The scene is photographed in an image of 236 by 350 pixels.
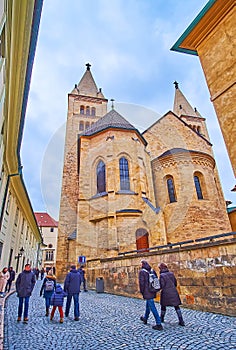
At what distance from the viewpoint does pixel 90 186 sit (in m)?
20.3

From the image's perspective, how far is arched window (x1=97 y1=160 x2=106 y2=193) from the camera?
19.7 metres

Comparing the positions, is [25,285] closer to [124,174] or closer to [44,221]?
[124,174]

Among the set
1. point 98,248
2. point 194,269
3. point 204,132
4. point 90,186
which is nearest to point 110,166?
point 90,186

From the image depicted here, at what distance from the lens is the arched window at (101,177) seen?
19656 millimetres

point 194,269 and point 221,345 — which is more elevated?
point 194,269

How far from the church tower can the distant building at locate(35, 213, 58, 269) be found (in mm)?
28524

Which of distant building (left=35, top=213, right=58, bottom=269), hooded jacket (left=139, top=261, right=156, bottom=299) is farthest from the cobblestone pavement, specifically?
distant building (left=35, top=213, right=58, bottom=269)

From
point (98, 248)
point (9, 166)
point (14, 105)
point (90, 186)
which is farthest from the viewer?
point (90, 186)

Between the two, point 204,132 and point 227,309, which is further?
point 204,132

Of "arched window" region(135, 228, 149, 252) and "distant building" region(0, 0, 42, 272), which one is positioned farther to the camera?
"arched window" region(135, 228, 149, 252)

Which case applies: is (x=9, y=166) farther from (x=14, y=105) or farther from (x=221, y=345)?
(x=221, y=345)

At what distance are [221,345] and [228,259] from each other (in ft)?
8.85

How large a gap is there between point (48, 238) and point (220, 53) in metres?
56.1

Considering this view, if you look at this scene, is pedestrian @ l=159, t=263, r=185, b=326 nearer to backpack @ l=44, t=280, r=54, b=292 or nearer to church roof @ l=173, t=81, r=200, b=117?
backpack @ l=44, t=280, r=54, b=292
